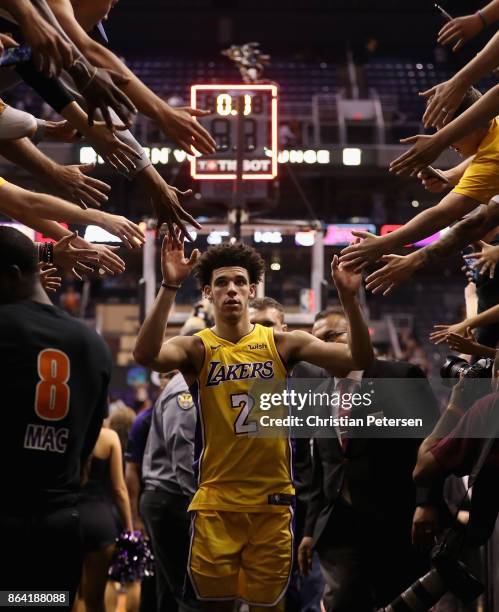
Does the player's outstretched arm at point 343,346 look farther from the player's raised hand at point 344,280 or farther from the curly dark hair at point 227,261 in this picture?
the curly dark hair at point 227,261

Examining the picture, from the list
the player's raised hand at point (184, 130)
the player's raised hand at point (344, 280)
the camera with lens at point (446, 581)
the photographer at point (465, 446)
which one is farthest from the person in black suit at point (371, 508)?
the player's raised hand at point (184, 130)

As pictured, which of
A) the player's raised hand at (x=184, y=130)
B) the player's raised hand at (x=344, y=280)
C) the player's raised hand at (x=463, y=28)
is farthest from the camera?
the player's raised hand at (x=344, y=280)

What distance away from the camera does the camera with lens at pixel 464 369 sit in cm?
536

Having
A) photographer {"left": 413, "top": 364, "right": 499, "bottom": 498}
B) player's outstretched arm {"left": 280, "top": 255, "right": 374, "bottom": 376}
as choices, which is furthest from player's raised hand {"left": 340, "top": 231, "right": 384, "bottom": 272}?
photographer {"left": 413, "top": 364, "right": 499, "bottom": 498}

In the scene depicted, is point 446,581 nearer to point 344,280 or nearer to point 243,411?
point 243,411

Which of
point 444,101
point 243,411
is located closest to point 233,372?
point 243,411

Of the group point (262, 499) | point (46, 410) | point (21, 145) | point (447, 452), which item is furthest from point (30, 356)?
point (447, 452)

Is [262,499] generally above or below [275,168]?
below

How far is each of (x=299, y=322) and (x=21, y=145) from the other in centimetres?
700

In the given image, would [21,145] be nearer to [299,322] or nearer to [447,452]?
[447,452]

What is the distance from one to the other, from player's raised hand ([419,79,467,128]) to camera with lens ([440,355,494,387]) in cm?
145

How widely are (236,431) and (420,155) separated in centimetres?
165

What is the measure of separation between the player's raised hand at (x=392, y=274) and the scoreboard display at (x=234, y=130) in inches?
291

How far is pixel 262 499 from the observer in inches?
199
